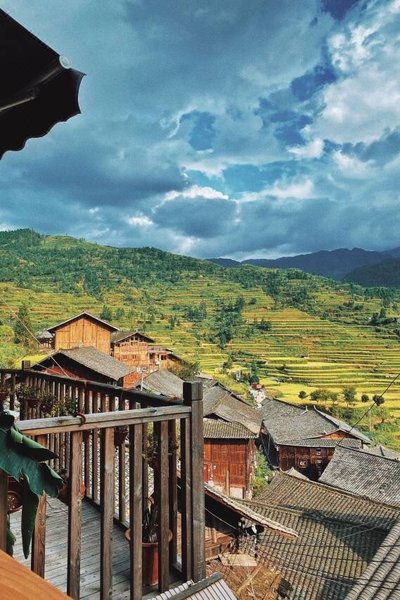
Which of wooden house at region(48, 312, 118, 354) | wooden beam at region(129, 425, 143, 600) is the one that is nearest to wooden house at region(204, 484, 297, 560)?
wooden beam at region(129, 425, 143, 600)

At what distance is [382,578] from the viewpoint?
27.9 ft

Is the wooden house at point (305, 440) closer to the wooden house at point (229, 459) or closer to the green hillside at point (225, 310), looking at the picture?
the wooden house at point (229, 459)

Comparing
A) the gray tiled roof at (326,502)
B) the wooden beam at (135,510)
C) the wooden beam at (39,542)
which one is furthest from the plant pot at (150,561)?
the gray tiled roof at (326,502)

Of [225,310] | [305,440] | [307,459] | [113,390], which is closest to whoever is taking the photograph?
[113,390]

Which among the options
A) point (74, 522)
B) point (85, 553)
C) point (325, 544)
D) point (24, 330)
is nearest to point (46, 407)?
point (85, 553)

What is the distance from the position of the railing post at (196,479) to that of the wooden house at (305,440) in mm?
31349

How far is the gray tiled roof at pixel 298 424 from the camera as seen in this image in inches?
1390

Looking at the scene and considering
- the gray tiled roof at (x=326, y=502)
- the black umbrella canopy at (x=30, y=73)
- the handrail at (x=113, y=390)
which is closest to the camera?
the black umbrella canopy at (x=30, y=73)

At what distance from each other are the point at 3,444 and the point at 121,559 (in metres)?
1.81

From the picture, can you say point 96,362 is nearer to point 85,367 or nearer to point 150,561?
point 85,367

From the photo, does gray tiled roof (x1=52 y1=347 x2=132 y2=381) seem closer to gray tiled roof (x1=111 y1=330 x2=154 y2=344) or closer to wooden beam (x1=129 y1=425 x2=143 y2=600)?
wooden beam (x1=129 y1=425 x2=143 y2=600)

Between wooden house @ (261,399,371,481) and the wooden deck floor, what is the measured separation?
101ft

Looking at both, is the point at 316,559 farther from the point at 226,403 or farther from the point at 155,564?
the point at 226,403

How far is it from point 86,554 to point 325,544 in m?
12.8
